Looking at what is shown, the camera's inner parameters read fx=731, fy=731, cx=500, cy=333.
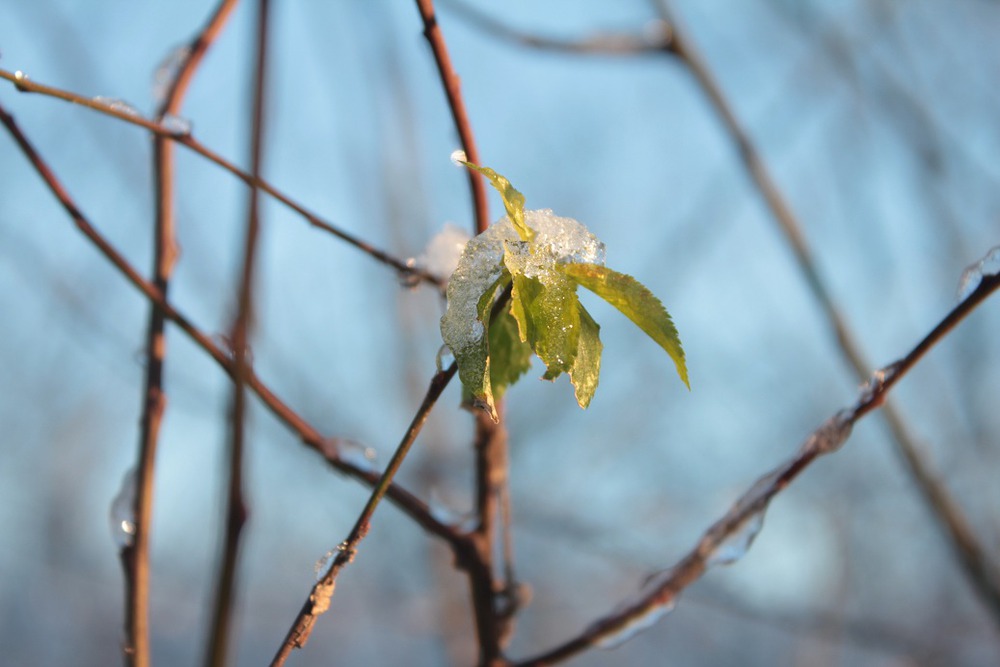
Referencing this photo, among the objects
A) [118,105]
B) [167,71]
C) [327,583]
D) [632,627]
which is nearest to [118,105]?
[118,105]

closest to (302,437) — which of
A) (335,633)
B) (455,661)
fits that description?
(455,661)

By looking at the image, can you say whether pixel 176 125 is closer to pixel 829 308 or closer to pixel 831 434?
pixel 831 434

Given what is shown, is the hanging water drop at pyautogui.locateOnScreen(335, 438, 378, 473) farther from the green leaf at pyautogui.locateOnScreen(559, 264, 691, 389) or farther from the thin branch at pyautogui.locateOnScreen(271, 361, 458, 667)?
the green leaf at pyautogui.locateOnScreen(559, 264, 691, 389)

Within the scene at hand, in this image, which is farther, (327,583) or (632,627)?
(632,627)

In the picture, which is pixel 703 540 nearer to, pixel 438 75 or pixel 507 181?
pixel 507 181

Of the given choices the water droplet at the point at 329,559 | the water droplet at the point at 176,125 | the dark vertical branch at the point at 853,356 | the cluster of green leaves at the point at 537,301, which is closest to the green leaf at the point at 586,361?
the cluster of green leaves at the point at 537,301

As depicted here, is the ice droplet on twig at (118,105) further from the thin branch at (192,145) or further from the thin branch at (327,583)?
the thin branch at (327,583)

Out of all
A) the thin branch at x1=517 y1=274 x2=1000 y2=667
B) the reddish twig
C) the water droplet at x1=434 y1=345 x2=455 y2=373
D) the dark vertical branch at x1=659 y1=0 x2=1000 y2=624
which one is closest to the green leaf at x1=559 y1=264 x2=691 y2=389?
the water droplet at x1=434 y1=345 x2=455 y2=373
